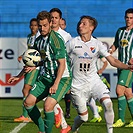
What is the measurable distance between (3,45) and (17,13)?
20.1 ft

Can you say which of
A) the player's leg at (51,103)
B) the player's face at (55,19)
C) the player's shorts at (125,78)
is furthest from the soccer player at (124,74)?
the player's leg at (51,103)

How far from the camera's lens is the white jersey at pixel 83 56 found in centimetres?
808

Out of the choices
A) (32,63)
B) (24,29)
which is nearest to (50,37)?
(32,63)

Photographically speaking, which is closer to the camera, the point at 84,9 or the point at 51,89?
the point at 51,89

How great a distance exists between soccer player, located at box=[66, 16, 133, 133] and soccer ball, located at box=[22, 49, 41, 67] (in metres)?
0.50

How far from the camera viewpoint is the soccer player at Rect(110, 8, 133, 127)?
10305 mm

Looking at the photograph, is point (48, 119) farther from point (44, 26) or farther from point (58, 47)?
A: point (44, 26)

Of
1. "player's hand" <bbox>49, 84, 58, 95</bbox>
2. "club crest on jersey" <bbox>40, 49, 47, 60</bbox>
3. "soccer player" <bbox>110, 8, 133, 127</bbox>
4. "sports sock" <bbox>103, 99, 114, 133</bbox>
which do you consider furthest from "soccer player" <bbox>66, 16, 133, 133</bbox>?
"soccer player" <bbox>110, 8, 133, 127</bbox>

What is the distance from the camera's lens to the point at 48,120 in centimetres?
758

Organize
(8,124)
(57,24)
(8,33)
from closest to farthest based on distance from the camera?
(57,24), (8,124), (8,33)

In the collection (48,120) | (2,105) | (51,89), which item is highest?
(51,89)

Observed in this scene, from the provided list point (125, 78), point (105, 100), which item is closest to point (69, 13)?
point (125, 78)

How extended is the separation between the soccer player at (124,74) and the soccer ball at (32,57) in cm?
241

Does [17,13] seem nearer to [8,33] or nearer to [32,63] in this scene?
[8,33]
